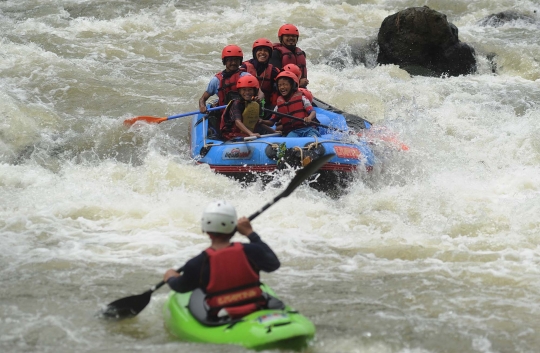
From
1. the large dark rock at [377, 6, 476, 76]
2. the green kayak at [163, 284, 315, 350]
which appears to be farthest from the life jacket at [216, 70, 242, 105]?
the large dark rock at [377, 6, 476, 76]

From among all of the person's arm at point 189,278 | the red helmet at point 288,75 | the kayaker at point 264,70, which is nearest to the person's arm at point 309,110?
the red helmet at point 288,75

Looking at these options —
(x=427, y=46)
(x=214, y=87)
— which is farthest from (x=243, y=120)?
(x=427, y=46)

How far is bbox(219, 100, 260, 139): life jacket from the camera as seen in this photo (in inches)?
308

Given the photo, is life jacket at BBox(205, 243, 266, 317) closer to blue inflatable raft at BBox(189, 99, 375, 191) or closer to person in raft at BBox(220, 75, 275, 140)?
blue inflatable raft at BBox(189, 99, 375, 191)

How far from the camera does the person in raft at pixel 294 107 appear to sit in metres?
8.02

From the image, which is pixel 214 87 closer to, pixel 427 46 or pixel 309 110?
pixel 309 110

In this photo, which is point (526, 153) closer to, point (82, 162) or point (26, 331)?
point (82, 162)

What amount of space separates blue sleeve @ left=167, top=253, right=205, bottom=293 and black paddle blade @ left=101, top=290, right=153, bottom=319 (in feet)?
1.49

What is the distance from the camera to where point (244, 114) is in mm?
7848

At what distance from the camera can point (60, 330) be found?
4.59 m

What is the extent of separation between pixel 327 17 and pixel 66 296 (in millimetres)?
11722

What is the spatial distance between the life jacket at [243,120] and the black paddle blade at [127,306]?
3535mm

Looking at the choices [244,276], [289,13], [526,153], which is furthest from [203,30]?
[244,276]

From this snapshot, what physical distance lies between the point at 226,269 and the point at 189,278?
216 millimetres
